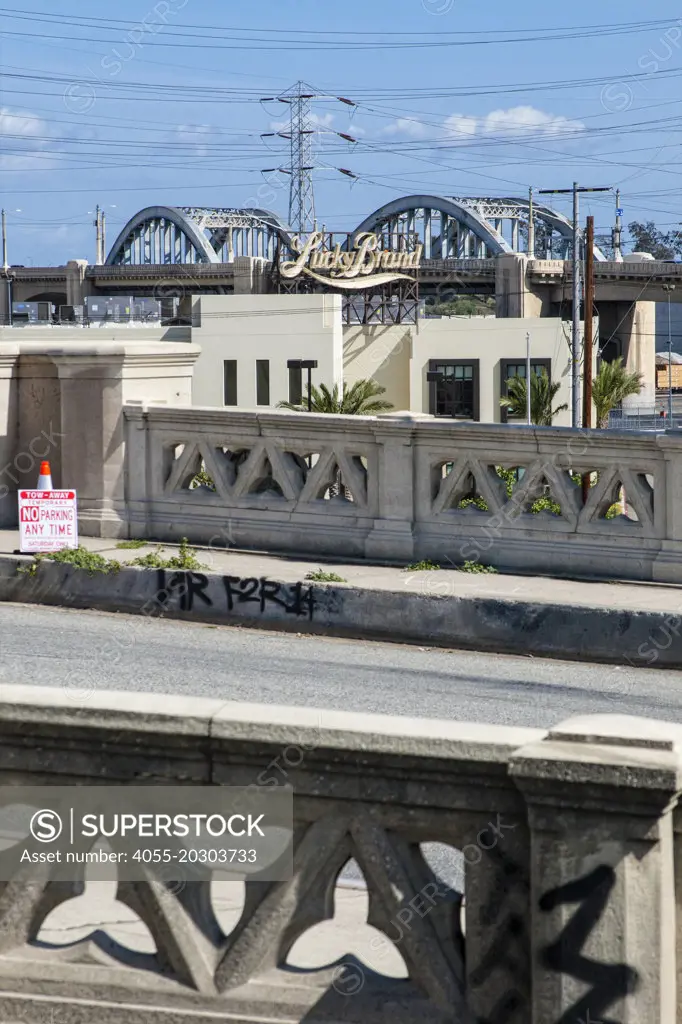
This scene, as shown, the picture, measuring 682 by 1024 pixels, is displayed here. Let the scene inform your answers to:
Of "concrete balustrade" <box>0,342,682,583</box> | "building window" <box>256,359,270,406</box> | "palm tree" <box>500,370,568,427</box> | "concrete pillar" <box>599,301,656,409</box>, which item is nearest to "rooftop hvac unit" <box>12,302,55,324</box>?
"building window" <box>256,359,270,406</box>

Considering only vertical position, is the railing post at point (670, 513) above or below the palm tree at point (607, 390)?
below

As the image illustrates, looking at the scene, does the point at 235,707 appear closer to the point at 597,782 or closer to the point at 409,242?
the point at 597,782

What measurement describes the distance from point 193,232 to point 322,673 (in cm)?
16603

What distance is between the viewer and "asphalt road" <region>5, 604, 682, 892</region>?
8984mm

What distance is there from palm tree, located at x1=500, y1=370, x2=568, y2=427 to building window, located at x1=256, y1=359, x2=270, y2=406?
36.3 ft

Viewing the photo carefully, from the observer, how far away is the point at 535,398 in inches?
2776

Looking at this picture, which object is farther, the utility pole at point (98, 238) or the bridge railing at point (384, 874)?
the utility pole at point (98, 238)

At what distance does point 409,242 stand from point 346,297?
699 inches

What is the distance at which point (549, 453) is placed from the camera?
1078 cm

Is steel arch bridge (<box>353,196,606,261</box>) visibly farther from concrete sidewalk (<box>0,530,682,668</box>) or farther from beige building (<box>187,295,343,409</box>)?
concrete sidewalk (<box>0,530,682,668</box>)

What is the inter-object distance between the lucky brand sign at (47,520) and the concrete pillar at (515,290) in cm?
10060

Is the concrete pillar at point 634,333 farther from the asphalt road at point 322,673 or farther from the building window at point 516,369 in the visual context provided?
the asphalt road at point 322,673

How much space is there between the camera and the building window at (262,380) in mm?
70250

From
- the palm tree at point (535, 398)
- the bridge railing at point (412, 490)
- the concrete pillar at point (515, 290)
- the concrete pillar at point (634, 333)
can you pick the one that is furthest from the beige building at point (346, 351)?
the bridge railing at point (412, 490)
